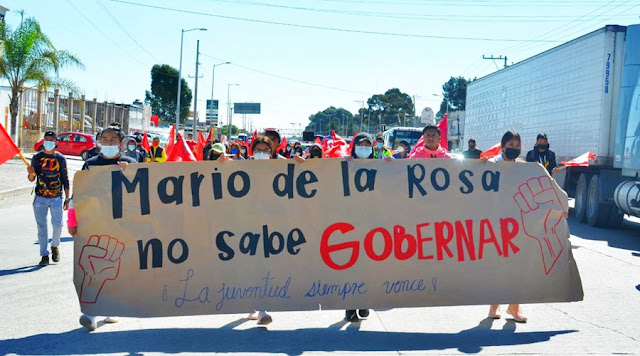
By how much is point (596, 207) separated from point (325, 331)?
459 inches

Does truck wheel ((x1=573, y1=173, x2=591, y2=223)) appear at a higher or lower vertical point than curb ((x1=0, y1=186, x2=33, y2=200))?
higher

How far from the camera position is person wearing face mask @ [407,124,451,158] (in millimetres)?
8125

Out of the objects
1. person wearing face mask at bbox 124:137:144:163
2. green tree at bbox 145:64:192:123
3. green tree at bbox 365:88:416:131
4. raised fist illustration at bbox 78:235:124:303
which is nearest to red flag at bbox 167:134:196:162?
raised fist illustration at bbox 78:235:124:303

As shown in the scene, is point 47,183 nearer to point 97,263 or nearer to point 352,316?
point 97,263

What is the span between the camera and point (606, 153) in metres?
16.5

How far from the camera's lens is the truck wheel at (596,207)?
1660 centimetres

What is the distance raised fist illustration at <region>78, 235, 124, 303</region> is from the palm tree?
94.4 feet

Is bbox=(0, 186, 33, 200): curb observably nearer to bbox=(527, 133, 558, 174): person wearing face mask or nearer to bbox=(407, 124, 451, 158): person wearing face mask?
bbox=(527, 133, 558, 174): person wearing face mask

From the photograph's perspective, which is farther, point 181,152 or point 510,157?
point 181,152

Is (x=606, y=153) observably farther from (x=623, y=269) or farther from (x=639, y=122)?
(x=623, y=269)

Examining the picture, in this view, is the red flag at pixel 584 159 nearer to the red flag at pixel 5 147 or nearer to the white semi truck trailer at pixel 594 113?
the white semi truck trailer at pixel 594 113

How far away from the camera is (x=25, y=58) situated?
33594mm

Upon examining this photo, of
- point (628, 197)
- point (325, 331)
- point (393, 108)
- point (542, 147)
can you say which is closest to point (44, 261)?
point (325, 331)

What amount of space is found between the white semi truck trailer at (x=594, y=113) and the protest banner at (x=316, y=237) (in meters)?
8.65
